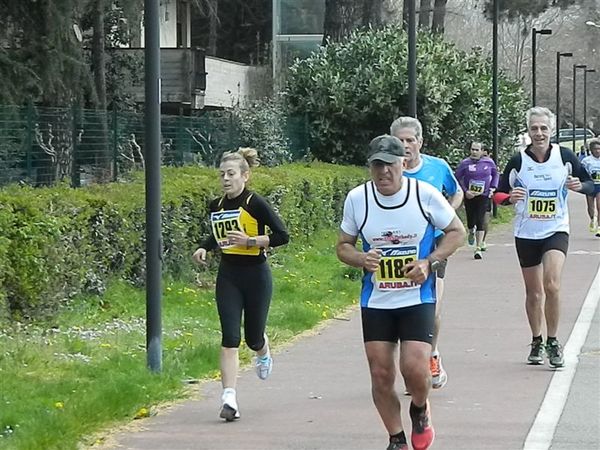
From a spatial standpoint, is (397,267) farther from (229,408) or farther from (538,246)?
(538,246)

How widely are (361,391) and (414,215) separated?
9.29 ft

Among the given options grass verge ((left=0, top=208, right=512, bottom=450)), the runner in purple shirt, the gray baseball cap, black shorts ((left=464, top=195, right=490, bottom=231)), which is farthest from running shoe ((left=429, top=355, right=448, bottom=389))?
black shorts ((left=464, top=195, right=490, bottom=231))

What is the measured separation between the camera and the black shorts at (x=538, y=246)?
10.4 m

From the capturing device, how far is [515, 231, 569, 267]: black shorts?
34.0 feet

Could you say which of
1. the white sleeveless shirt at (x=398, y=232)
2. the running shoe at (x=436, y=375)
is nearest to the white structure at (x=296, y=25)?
the running shoe at (x=436, y=375)

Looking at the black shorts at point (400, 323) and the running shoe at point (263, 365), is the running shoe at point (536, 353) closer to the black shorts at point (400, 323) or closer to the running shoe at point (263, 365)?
the running shoe at point (263, 365)

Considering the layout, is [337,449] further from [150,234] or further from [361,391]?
[150,234]

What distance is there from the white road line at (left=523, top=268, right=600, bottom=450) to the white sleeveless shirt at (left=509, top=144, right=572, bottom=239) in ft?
3.70

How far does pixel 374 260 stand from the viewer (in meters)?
6.95

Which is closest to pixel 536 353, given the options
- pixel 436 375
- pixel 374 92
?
pixel 436 375

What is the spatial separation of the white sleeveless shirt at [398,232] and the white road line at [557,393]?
131cm

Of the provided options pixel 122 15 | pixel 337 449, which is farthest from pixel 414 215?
pixel 122 15

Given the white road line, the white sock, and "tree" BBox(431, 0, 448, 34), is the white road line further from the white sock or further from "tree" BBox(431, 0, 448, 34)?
"tree" BBox(431, 0, 448, 34)

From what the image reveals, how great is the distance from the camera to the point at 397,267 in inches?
275
